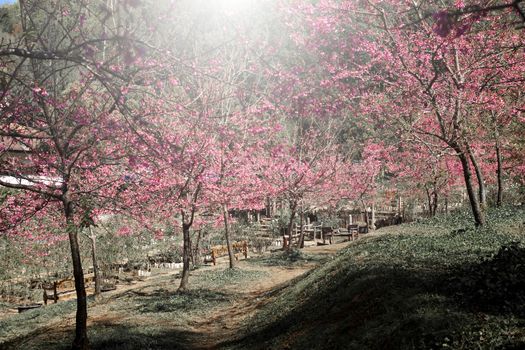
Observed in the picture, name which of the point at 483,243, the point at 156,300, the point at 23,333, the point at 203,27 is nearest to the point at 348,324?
the point at 483,243

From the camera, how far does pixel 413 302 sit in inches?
267

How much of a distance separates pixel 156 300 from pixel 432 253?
939cm

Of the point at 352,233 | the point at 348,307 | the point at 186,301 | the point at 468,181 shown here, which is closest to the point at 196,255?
the point at 186,301

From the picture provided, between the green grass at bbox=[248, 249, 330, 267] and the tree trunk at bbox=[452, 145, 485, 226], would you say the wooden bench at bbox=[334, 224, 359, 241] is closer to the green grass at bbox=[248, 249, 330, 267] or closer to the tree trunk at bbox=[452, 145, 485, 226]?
the green grass at bbox=[248, 249, 330, 267]

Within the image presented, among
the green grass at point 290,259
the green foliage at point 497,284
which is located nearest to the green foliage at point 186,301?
the green grass at point 290,259

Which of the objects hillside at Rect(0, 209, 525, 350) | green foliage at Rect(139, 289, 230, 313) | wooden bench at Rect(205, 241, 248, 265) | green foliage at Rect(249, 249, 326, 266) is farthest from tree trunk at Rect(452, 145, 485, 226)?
wooden bench at Rect(205, 241, 248, 265)

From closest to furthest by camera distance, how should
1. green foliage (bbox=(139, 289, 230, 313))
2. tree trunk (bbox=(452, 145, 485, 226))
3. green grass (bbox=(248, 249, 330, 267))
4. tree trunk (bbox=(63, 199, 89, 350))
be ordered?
tree trunk (bbox=(63, 199, 89, 350)), tree trunk (bbox=(452, 145, 485, 226)), green foliage (bbox=(139, 289, 230, 313)), green grass (bbox=(248, 249, 330, 267))

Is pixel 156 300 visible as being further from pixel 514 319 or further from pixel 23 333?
pixel 514 319

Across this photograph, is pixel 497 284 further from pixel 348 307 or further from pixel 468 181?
pixel 468 181

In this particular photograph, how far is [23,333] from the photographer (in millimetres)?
13188

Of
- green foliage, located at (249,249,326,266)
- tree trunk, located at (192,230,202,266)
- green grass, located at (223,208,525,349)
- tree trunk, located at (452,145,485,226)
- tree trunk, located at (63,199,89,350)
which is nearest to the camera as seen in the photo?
green grass, located at (223,208,525,349)

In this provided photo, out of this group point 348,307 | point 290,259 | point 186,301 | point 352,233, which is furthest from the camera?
point 352,233

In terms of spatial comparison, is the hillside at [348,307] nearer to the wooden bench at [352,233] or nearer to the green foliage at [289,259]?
the green foliage at [289,259]

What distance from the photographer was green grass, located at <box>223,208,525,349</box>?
5.58 meters
